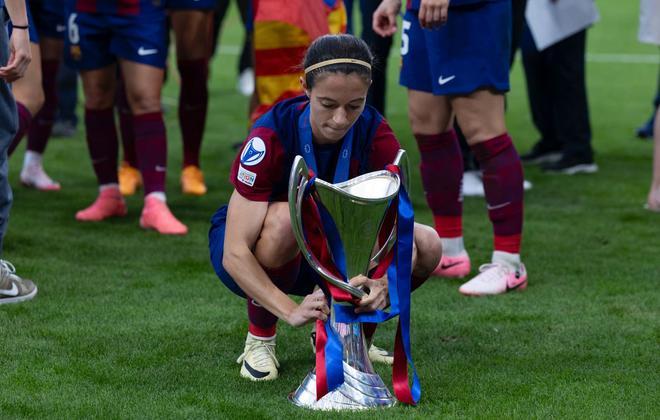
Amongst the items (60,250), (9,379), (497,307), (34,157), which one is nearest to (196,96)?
(34,157)

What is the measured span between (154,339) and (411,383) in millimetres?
863

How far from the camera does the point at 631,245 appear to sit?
5023mm

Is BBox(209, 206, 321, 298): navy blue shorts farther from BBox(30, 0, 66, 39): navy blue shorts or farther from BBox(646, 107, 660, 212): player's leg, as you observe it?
BBox(646, 107, 660, 212): player's leg

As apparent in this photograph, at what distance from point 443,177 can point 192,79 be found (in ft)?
6.12

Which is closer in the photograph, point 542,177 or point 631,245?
point 631,245

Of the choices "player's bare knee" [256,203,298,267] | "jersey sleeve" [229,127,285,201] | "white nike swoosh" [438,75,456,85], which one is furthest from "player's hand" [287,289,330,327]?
"white nike swoosh" [438,75,456,85]

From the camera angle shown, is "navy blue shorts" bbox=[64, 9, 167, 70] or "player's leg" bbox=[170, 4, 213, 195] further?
"player's leg" bbox=[170, 4, 213, 195]

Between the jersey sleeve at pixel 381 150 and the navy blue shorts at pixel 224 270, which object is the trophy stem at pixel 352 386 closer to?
the navy blue shorts at pixel 224 270

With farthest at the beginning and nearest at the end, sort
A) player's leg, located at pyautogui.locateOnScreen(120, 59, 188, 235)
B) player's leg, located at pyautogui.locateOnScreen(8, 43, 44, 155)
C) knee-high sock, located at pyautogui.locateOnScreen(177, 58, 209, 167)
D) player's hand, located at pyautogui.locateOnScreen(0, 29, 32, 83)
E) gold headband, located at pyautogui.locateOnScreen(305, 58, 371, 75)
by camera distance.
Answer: knee-high sock, located at pyautogui.locateOnScreen(177, 58, 209, 167) → player's leg, located at pyautogui.locateOnScreen(120, 59, 188, 235) → player's leg, located at pyautogui.locateOnScreen(8, 43, 44, 155) → player's hand, located at pyautogui.locateOnScreen(0, 29, 32, 83) → gold headband, located at pyautogui.locateOnScreen(305, 58, 371, 75)

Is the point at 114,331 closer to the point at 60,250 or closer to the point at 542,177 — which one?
the point at 60,250

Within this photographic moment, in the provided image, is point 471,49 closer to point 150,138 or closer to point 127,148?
point 150,138

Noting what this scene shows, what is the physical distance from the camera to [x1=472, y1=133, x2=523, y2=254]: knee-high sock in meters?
4.26

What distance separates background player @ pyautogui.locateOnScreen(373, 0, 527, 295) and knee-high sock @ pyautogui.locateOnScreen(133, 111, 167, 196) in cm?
132

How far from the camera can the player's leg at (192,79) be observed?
5.60 meters
